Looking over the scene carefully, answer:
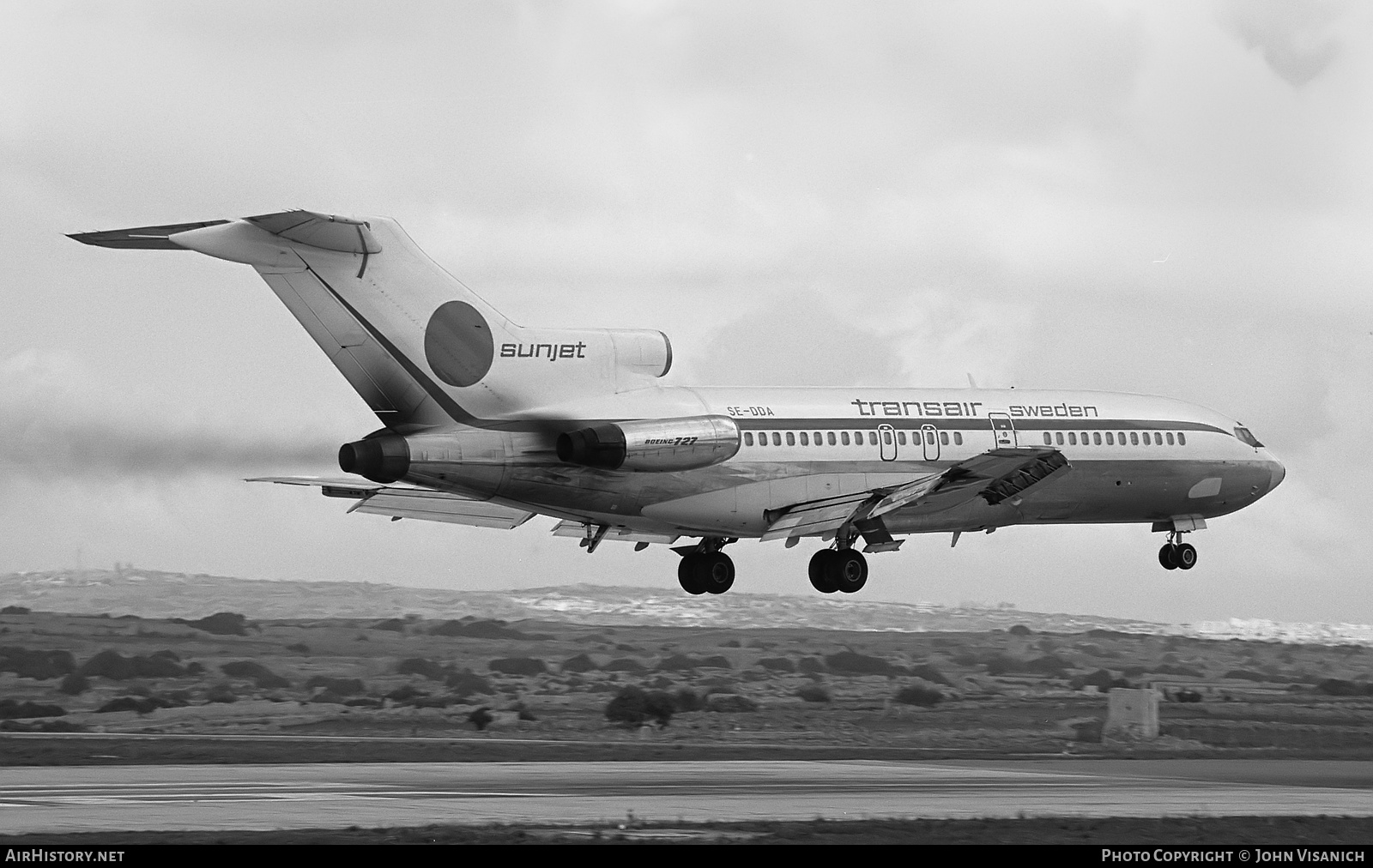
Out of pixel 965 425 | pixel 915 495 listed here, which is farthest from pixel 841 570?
pixel 965 425

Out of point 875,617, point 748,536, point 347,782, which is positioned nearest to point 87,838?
point 347,782

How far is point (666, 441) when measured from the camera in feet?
138

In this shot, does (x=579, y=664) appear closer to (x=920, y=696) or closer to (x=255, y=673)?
(x=255, y=673)

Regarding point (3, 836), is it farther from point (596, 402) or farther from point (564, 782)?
point (596, 402)

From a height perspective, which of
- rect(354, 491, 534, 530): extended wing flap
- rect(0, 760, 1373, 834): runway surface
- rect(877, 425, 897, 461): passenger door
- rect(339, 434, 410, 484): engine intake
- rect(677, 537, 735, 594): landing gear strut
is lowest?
rect(0, 760, 1373, 834): runway surface

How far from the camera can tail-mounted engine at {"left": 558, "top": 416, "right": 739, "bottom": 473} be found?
40.8 meters

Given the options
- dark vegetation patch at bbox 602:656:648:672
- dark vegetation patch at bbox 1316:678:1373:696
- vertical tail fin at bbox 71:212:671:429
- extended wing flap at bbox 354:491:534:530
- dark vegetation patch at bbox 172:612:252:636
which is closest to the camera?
vertical tail fin at bbox 71:212:671:429

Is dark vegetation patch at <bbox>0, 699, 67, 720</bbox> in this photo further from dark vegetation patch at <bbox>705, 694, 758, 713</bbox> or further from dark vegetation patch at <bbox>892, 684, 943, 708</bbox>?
dark vegetation patch at <bbox>892, 684, 943, 708</bbox>

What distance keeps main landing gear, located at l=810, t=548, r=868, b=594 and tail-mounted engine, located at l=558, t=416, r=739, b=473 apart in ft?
14.3

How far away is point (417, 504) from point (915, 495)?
11.7 meters

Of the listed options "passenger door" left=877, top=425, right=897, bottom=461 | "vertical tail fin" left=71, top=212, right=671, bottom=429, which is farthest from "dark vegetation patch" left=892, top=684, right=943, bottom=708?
"vertical tail fin" left=71, top=212, right=671, bottom=429

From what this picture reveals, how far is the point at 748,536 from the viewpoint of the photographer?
4597 centimetres

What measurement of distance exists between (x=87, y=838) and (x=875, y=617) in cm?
4197

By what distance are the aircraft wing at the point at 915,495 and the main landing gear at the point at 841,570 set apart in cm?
133
